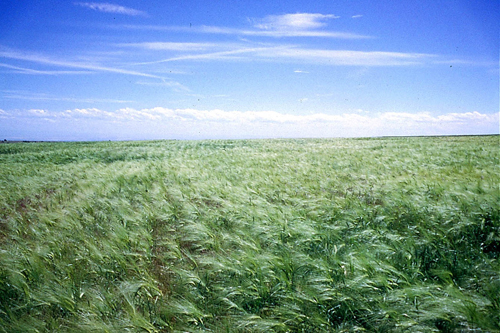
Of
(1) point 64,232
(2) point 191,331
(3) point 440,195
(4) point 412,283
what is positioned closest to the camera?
(2) point 191,331

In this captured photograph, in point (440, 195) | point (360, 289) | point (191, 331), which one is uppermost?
point (440, 195)

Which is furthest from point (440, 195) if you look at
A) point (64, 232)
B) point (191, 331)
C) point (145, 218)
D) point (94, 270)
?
point (64, 232)

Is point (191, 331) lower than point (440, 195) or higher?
lower

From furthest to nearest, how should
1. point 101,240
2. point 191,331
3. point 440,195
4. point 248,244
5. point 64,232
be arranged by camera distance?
point 440,195
point 64,232
point 101,240
point 248,244
point 191,331

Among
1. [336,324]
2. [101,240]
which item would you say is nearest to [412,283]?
[336,324]

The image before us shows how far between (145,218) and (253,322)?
2.46 metres

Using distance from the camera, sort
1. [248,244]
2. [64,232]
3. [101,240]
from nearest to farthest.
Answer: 1. [248,244]
2. [101,240]
3. [64,232]

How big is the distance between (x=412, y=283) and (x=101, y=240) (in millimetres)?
3191

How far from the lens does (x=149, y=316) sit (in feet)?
6.49

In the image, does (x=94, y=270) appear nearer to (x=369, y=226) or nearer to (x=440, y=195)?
(x=369, y=226)

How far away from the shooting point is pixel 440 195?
13.5 ft

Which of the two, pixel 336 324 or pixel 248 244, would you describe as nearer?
pixel 336 324

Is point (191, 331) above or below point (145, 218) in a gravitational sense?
below

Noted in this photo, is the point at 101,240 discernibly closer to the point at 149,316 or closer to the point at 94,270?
the point at 94,270
